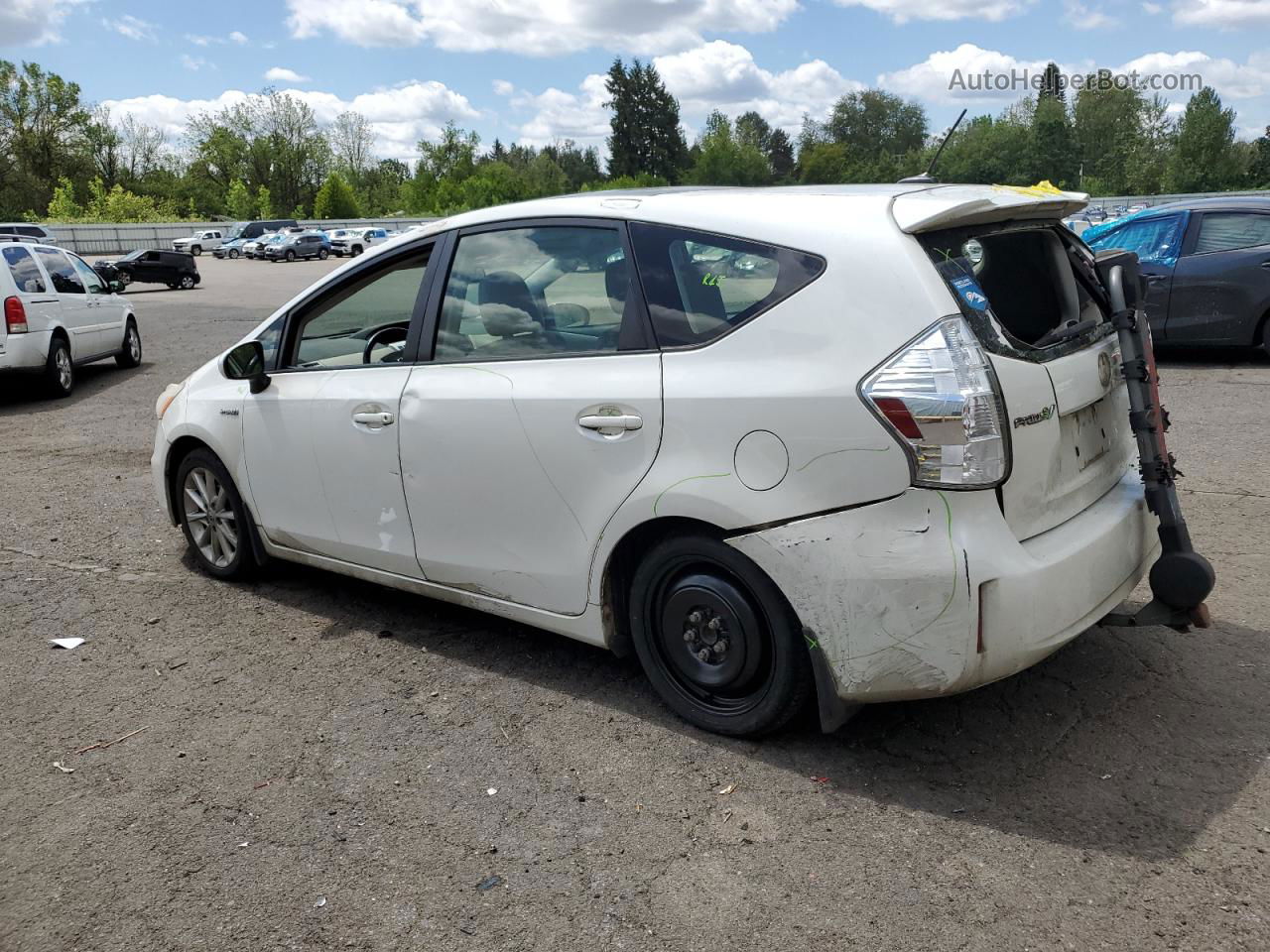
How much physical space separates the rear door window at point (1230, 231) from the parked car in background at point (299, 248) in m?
50.7

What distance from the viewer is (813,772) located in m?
3.43

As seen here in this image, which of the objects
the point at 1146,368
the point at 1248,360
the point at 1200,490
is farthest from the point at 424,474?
the point at 1248,360

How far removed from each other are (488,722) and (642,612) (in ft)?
2.27

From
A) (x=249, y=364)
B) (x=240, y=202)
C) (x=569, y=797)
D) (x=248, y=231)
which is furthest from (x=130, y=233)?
(x=569, y=797)

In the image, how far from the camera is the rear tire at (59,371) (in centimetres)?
1206

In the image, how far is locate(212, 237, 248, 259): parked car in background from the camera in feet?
203

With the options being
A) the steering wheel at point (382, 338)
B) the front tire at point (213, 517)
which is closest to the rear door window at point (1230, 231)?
the steering wheel at point (382, 338)

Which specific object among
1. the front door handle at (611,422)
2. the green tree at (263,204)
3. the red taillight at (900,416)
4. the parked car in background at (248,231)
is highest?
the green tree at (263,204)

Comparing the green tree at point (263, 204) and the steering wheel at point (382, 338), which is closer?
the steering wheel at point (382, 338)

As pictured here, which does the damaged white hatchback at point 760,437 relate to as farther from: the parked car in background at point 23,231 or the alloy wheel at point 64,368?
the parked car in background at point 23,231

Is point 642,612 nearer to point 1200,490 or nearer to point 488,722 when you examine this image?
point 488,722

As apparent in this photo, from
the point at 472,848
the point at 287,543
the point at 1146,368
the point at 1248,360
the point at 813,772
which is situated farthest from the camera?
the point at 1248,360

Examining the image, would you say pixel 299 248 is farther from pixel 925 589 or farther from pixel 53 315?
pixel 925 589

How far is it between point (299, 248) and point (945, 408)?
5653 centimetres
